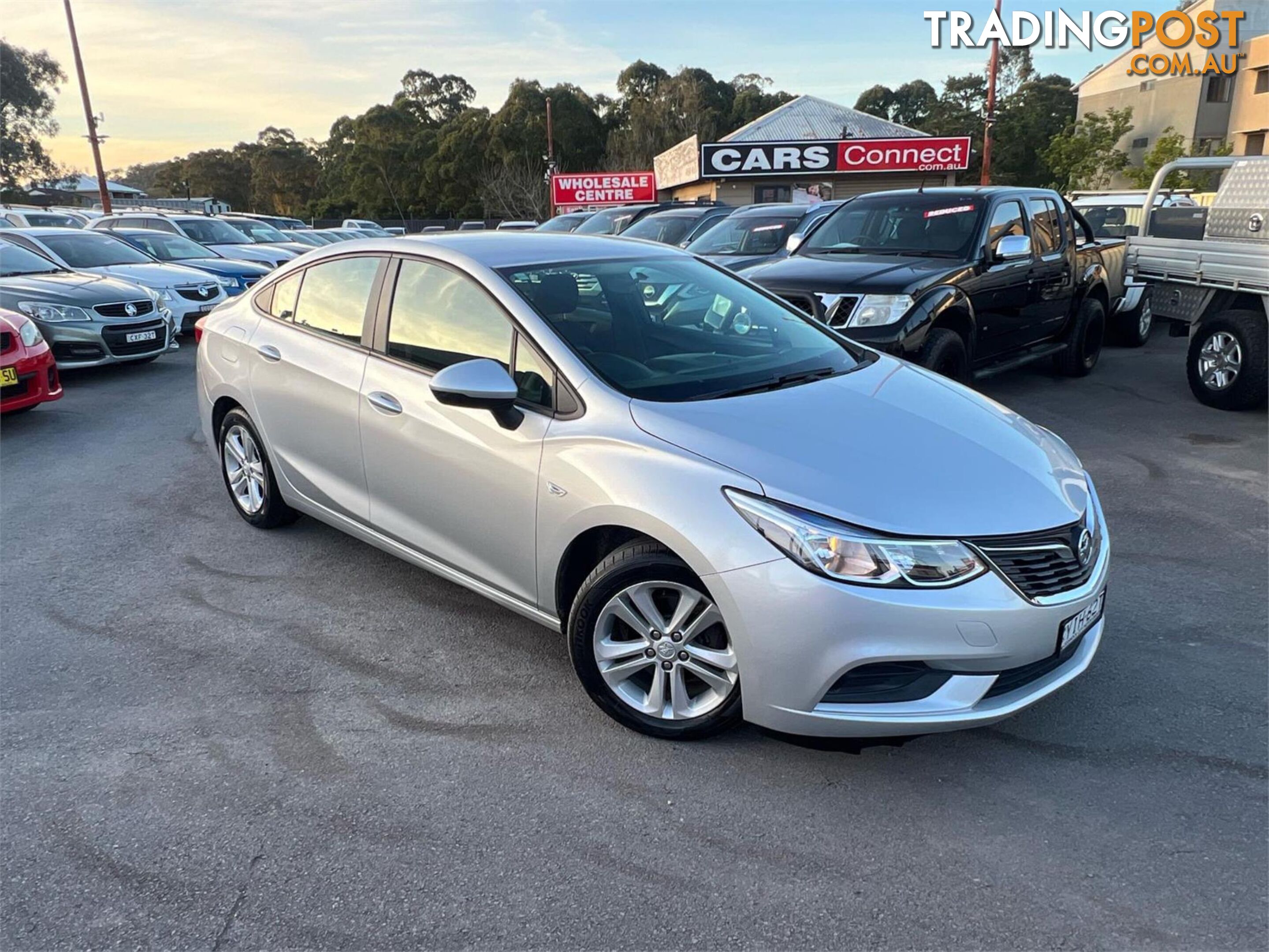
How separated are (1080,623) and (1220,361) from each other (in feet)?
19.9

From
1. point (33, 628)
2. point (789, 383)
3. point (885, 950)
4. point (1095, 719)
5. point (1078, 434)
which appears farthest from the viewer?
point (1078, 434)

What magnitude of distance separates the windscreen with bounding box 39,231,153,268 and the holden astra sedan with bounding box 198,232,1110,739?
873cm

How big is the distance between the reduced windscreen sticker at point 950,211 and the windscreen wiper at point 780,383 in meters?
4.72

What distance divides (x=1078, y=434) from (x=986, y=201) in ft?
6.95

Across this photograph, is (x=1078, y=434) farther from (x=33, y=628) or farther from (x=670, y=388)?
(x=33, y=628)

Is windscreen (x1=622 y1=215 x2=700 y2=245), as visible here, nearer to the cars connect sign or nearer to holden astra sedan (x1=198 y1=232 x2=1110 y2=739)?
holden astra sedan (x1=198 y1=232 x2=1110 y2=739)

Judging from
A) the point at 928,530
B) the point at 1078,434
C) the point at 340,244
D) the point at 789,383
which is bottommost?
the point at 1078,434

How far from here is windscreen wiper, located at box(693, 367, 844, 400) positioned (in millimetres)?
3295

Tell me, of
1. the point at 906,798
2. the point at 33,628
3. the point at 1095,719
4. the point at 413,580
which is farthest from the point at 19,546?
the point at 1095,719

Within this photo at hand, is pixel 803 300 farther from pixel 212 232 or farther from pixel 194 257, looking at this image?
pixel 212 232

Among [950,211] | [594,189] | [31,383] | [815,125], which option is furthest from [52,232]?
[815,125]

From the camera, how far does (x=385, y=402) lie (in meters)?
3.76

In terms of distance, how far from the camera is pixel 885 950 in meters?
2.25

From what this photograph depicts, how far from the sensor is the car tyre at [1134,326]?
36.4 feet
